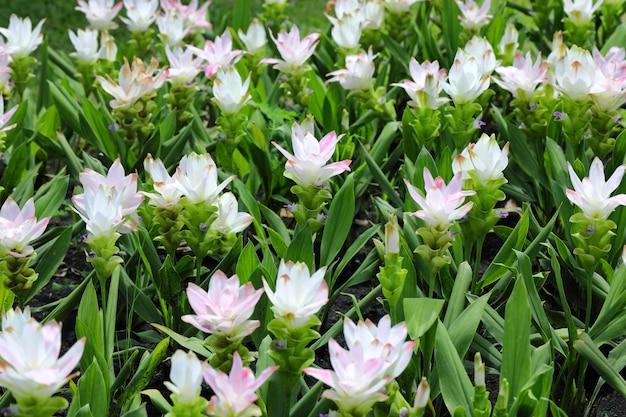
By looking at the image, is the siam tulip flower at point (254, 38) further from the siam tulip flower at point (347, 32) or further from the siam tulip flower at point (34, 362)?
the siam tulip flower at point (34, 362)

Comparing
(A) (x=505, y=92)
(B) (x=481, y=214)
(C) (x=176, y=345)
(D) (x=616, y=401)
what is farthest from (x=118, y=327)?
(A) (x=505, y=92)

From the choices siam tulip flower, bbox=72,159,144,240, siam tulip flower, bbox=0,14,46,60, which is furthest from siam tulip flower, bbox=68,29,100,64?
siam tulip flower, bbox=72,159,144,240

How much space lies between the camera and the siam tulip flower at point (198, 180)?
1972 millimetres

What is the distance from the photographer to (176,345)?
2.14 metres

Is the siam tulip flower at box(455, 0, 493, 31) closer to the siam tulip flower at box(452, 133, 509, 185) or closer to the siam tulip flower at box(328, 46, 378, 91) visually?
the siam tulip flower at box(328, 46, 378, 91)

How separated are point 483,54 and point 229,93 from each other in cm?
77

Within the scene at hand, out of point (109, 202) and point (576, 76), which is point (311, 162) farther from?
point (576, 76)

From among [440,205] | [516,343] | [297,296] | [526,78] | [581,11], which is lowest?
[516,343]

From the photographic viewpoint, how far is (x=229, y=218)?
2113 millimetres

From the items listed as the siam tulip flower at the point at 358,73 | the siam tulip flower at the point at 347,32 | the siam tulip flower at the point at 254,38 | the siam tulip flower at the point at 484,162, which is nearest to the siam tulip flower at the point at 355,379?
the siam tulip flower at the point at 484,162

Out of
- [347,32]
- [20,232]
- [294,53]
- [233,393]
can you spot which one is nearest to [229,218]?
[20,232]

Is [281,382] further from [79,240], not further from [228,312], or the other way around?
[79,240]

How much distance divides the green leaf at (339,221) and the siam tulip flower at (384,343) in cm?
71

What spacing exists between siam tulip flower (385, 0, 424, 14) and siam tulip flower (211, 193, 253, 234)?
1.59 meters
